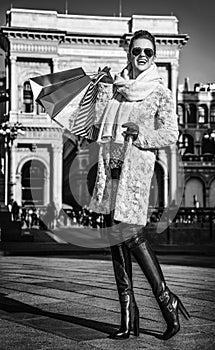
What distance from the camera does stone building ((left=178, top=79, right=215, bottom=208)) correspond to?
242 feet

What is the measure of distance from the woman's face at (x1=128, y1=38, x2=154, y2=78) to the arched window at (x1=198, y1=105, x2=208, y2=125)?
74703mm

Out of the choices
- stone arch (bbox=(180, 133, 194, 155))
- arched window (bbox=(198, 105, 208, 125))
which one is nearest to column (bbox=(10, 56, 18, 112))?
stone arch (bbox=(180, 133, 194, 155))

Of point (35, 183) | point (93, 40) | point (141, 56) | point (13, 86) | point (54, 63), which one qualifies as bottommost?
point (141, 56)

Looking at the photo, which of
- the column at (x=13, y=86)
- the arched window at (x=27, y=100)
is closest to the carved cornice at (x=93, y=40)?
the column at (x=13, y=86)

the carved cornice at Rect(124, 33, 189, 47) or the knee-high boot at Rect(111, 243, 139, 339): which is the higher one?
the carved cornice at Rect(124, 33, 189, 47)

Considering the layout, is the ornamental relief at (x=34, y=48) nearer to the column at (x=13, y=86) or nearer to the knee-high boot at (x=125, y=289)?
the column at (x=13, y=86)

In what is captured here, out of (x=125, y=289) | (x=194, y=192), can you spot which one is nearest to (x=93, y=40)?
(x=194, y=192)

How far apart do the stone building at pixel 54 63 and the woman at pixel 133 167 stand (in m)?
54.3

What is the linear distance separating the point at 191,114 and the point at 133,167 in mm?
74942

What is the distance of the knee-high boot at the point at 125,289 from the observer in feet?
16.8

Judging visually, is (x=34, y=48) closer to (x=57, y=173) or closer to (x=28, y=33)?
(x=28, y=33)

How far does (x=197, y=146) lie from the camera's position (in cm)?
7794

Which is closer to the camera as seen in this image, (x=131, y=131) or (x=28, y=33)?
(x=131, y=131)

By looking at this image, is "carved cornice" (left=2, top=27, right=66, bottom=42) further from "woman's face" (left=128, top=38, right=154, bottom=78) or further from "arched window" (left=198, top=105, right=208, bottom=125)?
"woman's face" (left=128, top=38, right=154, bottom=78)
